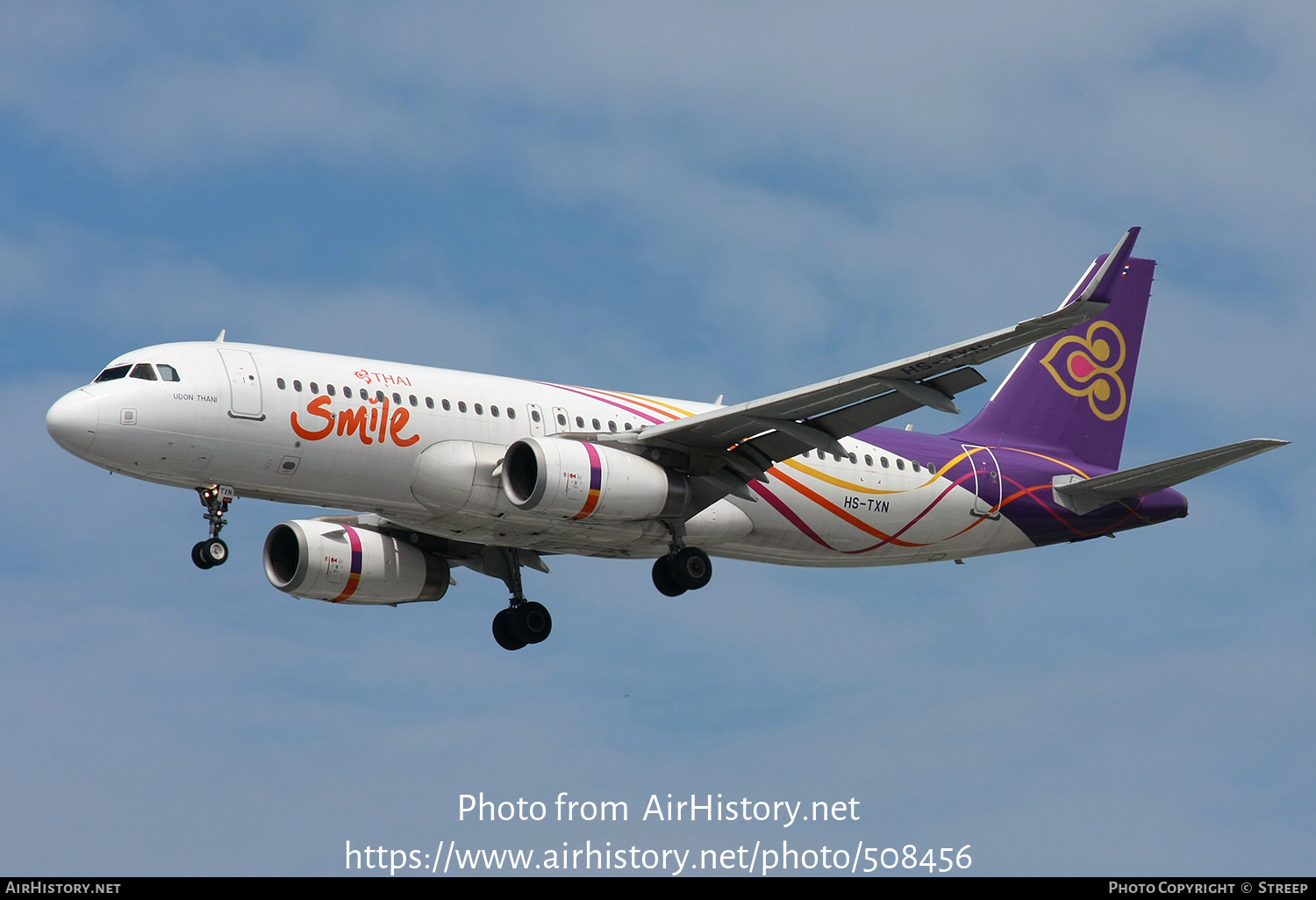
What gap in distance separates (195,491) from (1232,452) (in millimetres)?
21374

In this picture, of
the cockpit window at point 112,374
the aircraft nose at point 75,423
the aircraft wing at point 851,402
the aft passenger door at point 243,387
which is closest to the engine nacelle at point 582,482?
the aircraft wing at point 851,402

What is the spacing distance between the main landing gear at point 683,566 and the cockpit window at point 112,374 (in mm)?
11695

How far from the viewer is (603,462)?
36625mm

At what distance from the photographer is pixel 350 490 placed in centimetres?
3584

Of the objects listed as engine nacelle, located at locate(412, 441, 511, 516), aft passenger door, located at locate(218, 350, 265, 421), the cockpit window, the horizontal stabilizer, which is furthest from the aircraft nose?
the horizontal stabilizer

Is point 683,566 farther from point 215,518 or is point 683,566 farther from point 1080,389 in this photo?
point 1080,389

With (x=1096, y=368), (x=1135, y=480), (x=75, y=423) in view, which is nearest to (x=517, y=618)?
(x=75, y=423)

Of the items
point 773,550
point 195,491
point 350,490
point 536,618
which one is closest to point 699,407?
point 773,550

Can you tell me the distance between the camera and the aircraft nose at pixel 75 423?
1330 inches

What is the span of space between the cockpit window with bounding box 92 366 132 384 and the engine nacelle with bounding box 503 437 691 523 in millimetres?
7657

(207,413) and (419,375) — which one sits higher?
(419,375)

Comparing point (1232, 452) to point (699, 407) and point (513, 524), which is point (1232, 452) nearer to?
point (699, 407)

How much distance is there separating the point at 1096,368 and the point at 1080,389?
939mm

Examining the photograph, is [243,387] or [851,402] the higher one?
[851,402]
